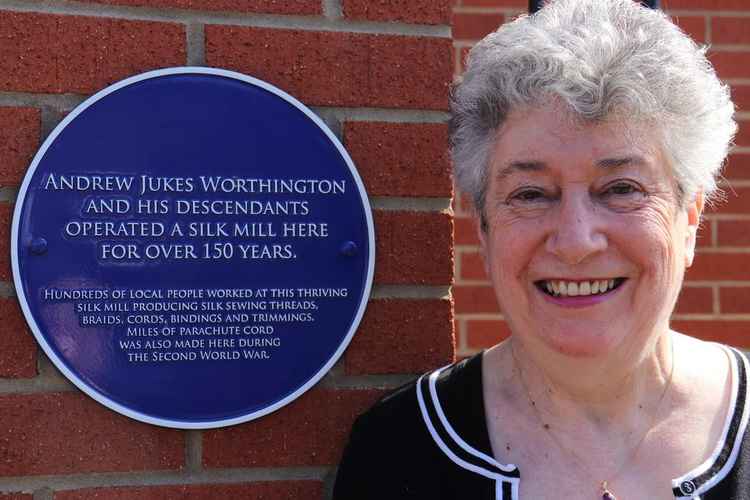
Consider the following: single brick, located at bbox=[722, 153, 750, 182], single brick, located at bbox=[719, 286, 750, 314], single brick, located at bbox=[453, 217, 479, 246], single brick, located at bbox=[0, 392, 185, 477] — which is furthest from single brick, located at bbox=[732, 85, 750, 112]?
single brick, located at bbox=[0, 392, 185, 477]

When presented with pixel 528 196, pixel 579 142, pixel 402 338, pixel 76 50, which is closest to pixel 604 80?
pixel 579 142

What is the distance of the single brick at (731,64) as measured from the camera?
3092 millimetres

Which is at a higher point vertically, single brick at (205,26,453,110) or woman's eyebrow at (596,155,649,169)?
single brick at (205,26,453,110)

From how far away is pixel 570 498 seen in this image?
5.90 ft

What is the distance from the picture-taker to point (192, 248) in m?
1.88

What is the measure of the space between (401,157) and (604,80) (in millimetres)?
478

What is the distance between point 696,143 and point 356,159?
647mm

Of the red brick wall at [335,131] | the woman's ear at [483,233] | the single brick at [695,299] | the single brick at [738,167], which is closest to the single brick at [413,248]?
the red brick wall at [335,131]

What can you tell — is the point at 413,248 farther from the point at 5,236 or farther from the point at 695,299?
the point at 695,299

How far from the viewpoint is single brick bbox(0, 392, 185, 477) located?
5.95ft

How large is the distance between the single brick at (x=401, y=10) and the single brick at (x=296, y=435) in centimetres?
75

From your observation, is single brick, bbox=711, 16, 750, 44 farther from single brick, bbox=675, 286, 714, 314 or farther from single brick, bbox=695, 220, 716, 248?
single brick, bbox=675, 286, 714, 314

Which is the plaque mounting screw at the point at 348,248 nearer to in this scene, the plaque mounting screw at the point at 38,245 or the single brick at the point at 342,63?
the single brick at the point at 342,63

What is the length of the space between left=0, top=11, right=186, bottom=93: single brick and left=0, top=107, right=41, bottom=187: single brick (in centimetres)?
5
